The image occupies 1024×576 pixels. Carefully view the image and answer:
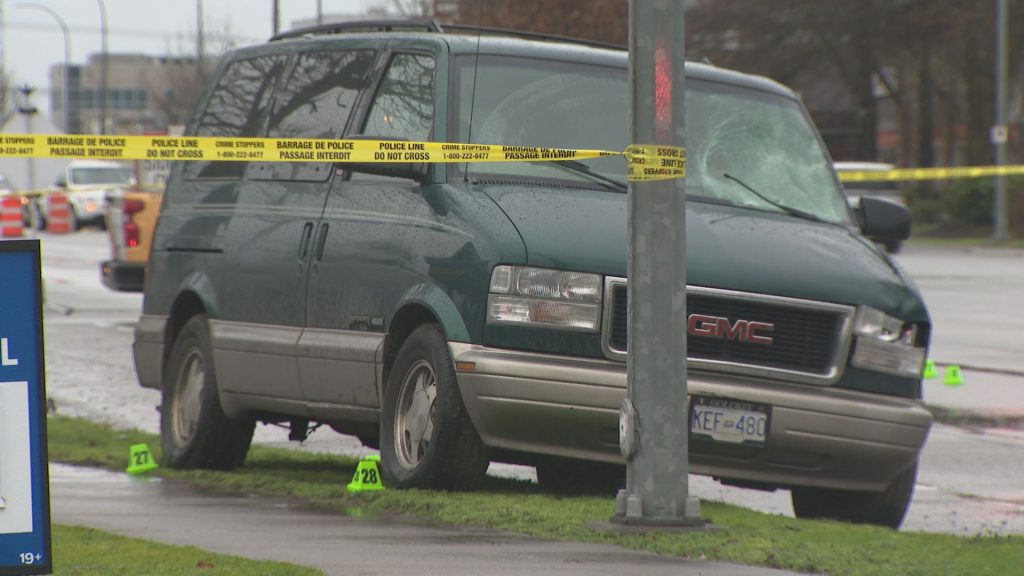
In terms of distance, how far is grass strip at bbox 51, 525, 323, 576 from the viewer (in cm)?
596

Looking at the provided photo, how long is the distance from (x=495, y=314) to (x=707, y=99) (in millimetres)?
1900

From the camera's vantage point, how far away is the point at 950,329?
19344 mm

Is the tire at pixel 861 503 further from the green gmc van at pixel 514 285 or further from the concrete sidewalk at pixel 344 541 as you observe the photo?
the concrete sidewalk at pixel 344 541

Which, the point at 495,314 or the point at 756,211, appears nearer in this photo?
the point at 495,314

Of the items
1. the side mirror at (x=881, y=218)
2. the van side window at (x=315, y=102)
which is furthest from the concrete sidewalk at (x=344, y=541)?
the side mirror at (x=881, y=218)

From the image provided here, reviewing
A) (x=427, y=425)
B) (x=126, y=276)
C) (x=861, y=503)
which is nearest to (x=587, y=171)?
(x=427, y=425)

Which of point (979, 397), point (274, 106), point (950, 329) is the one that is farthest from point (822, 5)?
point (274, 106)

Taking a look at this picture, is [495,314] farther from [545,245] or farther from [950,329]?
[950,329]

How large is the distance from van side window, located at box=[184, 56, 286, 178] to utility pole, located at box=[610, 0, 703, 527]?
10.9 ft

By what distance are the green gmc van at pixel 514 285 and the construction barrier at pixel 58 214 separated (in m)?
45.4

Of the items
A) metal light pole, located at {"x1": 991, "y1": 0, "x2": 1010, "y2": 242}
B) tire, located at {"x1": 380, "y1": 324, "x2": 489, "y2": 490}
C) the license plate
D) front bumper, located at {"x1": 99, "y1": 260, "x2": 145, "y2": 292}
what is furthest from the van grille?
metal light pole, located at {"x1": 991, "y1": 0, "x2": 1010, "y2": 242}

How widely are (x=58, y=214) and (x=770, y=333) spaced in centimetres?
4909

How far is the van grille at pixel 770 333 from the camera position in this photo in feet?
24.7

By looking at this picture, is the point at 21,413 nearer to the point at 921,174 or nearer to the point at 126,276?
the point at 126,276
